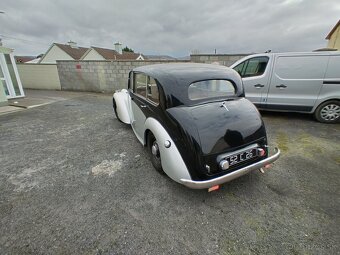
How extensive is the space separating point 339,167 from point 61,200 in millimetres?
4240

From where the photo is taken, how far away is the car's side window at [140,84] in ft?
10.4

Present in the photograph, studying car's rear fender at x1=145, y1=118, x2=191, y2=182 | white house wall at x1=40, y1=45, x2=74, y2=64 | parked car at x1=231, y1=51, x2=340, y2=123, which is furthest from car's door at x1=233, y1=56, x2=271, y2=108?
white house wall at x1=40, y1=45, x2=74, y2=64

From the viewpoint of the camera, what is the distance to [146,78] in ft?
10.0

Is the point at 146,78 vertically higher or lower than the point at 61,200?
higher

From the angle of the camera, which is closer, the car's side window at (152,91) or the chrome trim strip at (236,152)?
the chrome trim strip at (236,152)

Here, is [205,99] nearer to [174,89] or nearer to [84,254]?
[174,89]

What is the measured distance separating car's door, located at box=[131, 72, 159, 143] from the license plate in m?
1.29

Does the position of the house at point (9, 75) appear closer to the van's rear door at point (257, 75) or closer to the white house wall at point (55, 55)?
the van's rear door at point (257, 75)

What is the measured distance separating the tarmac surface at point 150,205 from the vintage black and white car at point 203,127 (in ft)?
1.31

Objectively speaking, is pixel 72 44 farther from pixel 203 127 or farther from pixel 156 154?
pixel 203 127

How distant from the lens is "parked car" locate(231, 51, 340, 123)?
427 centimetres

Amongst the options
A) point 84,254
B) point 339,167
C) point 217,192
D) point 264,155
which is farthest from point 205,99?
point 339,167

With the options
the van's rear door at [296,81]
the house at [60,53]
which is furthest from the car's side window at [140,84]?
the house at [60,53]

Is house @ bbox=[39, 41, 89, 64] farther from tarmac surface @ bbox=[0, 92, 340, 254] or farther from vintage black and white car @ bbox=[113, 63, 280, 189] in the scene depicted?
vintage black and white car @ bbox=[113, 63, 280, 189]
